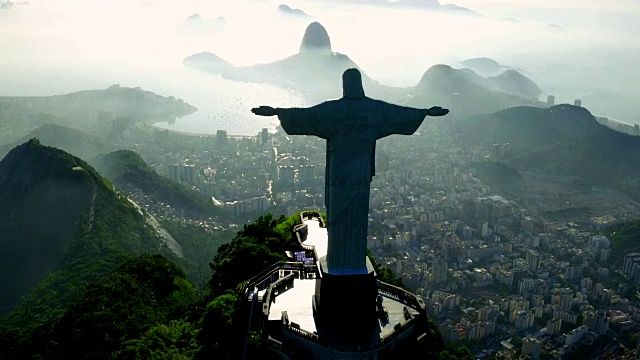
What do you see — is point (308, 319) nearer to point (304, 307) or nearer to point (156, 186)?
point (304, 307)

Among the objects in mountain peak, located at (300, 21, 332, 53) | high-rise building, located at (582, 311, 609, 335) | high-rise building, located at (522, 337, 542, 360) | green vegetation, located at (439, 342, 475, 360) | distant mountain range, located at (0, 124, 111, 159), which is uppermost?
mountain peak, located at (300, 21, 332, 53)

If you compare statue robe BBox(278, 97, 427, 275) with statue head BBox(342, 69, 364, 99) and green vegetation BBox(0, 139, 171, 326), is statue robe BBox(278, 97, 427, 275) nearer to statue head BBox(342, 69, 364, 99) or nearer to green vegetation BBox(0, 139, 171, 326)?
statue head BBox(342, 69, 364, 99)

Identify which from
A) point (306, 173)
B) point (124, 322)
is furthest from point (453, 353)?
point (306, 173)

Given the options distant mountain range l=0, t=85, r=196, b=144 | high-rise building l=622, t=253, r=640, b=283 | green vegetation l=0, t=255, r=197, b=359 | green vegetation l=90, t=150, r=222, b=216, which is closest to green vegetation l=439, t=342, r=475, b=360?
green vegetation l=0, t=255, r=197, b=359

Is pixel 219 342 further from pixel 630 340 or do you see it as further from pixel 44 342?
pixel 630 340

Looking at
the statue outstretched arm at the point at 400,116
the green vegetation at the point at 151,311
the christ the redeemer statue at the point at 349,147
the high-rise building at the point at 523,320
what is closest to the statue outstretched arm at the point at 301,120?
the christ the redeemer statue at the point at 349,147

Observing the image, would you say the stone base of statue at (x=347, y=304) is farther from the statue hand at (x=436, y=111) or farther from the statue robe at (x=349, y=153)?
the statue hand at (x=436, y=111)
